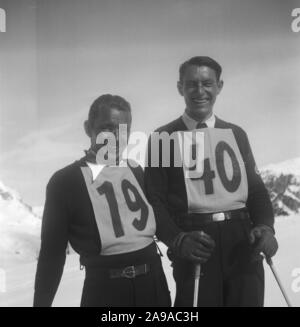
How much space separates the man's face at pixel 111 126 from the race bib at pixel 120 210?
0.09 metres

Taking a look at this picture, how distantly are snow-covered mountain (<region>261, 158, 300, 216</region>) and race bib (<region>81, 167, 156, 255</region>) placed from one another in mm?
673

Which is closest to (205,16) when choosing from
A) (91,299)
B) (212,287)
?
(212,287)

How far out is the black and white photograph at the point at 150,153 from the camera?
5.96 ft

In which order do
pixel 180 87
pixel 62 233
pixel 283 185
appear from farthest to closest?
pixel 283 185 < pixel 180 87 < pixel 62 233

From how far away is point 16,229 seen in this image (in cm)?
214

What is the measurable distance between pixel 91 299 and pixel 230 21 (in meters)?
1.44

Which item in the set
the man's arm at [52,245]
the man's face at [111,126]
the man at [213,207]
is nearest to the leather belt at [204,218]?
the man at [213,207]

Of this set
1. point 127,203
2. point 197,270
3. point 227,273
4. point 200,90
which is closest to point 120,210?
point 127,203

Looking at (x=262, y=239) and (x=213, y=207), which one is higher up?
(x=213, y=207)

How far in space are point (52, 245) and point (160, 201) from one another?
458mm

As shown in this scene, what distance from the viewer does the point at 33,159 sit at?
2.19 m

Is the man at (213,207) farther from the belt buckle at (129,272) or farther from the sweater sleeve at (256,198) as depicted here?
the belt buckle at (129,272)

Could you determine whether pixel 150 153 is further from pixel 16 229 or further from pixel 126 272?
pixel 16 229

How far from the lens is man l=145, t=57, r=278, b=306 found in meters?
1.88
